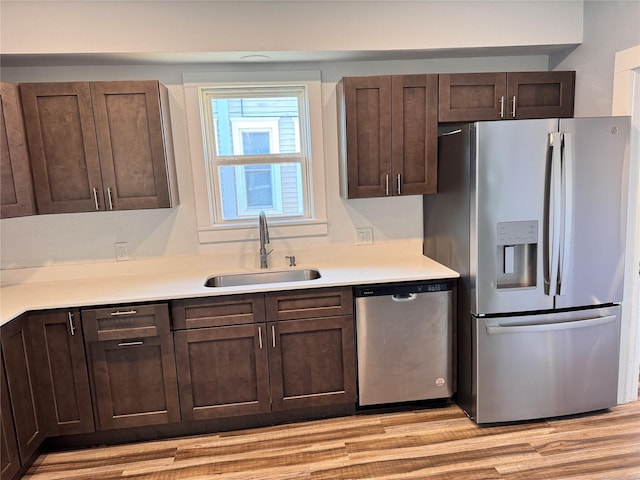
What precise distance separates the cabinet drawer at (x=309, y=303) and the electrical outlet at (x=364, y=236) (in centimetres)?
68

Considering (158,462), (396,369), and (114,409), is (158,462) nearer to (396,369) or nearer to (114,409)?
(114,409)

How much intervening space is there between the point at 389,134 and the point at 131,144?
1.56 meters

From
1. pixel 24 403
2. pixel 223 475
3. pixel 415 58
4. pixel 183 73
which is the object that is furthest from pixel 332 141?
pixel 24 403

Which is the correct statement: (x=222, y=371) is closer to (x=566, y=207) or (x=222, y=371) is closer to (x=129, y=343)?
(x=129, y=343)

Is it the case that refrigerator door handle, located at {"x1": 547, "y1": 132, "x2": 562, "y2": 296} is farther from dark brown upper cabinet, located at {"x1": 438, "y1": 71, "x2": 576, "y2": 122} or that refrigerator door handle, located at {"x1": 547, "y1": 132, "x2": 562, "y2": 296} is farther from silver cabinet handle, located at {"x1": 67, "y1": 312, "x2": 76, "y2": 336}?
silver cabinet handle, located at {"x1": 67, "y1": 312, "x2": 76, "y2": 336}

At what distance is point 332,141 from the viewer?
296 centimetres

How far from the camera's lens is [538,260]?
2336 mm

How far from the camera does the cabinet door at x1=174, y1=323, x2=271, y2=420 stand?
2.41m

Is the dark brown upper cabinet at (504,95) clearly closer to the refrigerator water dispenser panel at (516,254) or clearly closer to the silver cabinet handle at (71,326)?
the refrigerator water dispenser panel at (516,254)

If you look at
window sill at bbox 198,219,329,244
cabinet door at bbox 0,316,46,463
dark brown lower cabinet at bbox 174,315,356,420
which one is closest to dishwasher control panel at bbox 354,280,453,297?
dark brown lower cabinet at bbox 174,315,356,420

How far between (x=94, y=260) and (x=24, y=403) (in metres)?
0.98

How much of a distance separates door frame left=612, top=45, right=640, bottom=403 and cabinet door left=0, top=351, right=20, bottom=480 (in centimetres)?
336

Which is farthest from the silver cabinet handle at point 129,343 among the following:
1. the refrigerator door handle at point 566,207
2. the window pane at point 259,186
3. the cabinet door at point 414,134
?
the refrigerator door handle at point 566,207

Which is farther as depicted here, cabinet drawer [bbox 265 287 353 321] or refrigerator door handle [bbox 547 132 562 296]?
cabinet drawer [bbox 265 287 353 321]
